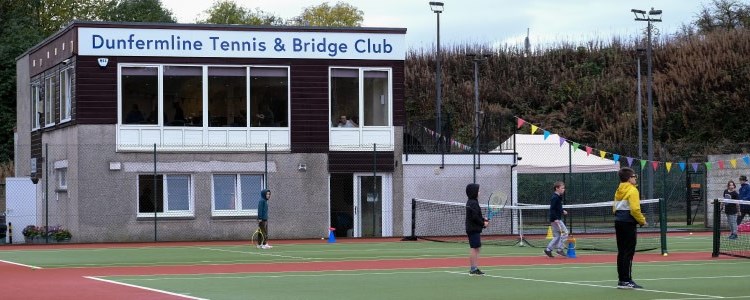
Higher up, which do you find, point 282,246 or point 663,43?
point 663,43

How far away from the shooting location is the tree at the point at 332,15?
10076 centimetres

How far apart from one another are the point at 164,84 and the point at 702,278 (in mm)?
22799

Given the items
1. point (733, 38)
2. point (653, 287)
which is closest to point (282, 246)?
point (653, 287)

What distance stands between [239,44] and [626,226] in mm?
23094

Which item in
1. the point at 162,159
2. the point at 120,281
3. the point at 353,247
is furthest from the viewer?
the point at 162,159

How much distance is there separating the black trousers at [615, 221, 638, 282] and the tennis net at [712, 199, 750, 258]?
7458mm

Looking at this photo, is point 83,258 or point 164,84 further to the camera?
point 164,84

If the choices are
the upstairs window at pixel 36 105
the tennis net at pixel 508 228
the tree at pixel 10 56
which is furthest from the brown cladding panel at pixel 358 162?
the tree at pixel 10 56

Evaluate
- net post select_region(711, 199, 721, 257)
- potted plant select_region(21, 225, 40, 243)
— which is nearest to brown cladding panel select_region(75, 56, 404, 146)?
potted plant select_region(21, 225, 40, 243)

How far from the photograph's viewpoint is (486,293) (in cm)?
1903

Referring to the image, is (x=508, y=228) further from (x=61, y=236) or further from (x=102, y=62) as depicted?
(x=61, y=236)

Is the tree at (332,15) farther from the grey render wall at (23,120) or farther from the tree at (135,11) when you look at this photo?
the grey render wall at (23,120)

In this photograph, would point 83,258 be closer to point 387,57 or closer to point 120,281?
point 120,281

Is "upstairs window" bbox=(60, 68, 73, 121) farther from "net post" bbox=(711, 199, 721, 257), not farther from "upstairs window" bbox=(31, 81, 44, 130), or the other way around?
"net post" bbox=(711, 199, 721, 257)
